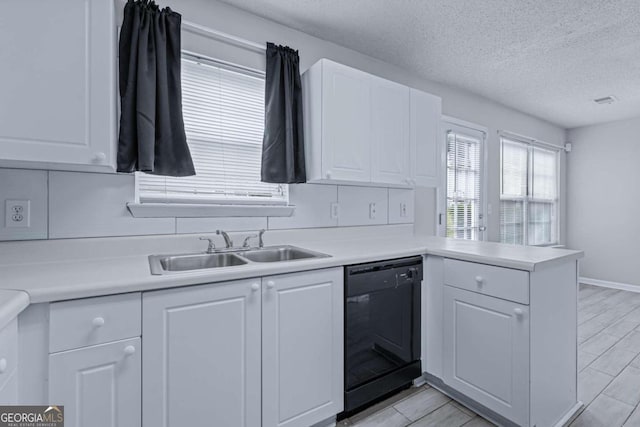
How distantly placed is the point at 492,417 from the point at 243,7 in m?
2.91

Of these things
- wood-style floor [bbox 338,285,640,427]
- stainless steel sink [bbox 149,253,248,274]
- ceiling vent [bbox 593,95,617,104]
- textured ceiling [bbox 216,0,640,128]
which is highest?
ceiling vent [bbox 593,95,617,104]

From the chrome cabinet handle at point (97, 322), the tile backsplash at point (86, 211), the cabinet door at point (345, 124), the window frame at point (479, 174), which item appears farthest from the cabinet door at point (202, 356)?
the window frame at point (479, 174)

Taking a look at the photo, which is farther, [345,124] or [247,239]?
[345,124]

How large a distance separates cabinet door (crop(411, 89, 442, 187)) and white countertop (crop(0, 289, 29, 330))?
89.6 inches

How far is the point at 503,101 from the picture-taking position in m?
3.78

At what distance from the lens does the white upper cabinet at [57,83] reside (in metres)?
1.17

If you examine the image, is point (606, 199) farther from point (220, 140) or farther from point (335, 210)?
point (220, 140)

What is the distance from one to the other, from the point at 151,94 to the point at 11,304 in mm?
1139

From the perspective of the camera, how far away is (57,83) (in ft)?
4.07

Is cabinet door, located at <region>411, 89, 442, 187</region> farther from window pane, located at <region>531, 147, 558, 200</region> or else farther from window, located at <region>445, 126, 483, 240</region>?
window pane, located at <region>531, 147, 558, 200</region>

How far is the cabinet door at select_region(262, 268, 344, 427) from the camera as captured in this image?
1428 mm

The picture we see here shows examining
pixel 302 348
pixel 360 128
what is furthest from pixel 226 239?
pixel 360 128

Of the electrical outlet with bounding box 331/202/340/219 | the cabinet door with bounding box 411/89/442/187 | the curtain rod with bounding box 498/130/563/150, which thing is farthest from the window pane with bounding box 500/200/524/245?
the electrical outlet with bounding box 331/202/340/219

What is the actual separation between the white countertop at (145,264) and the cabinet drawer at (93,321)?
1.5 inches
